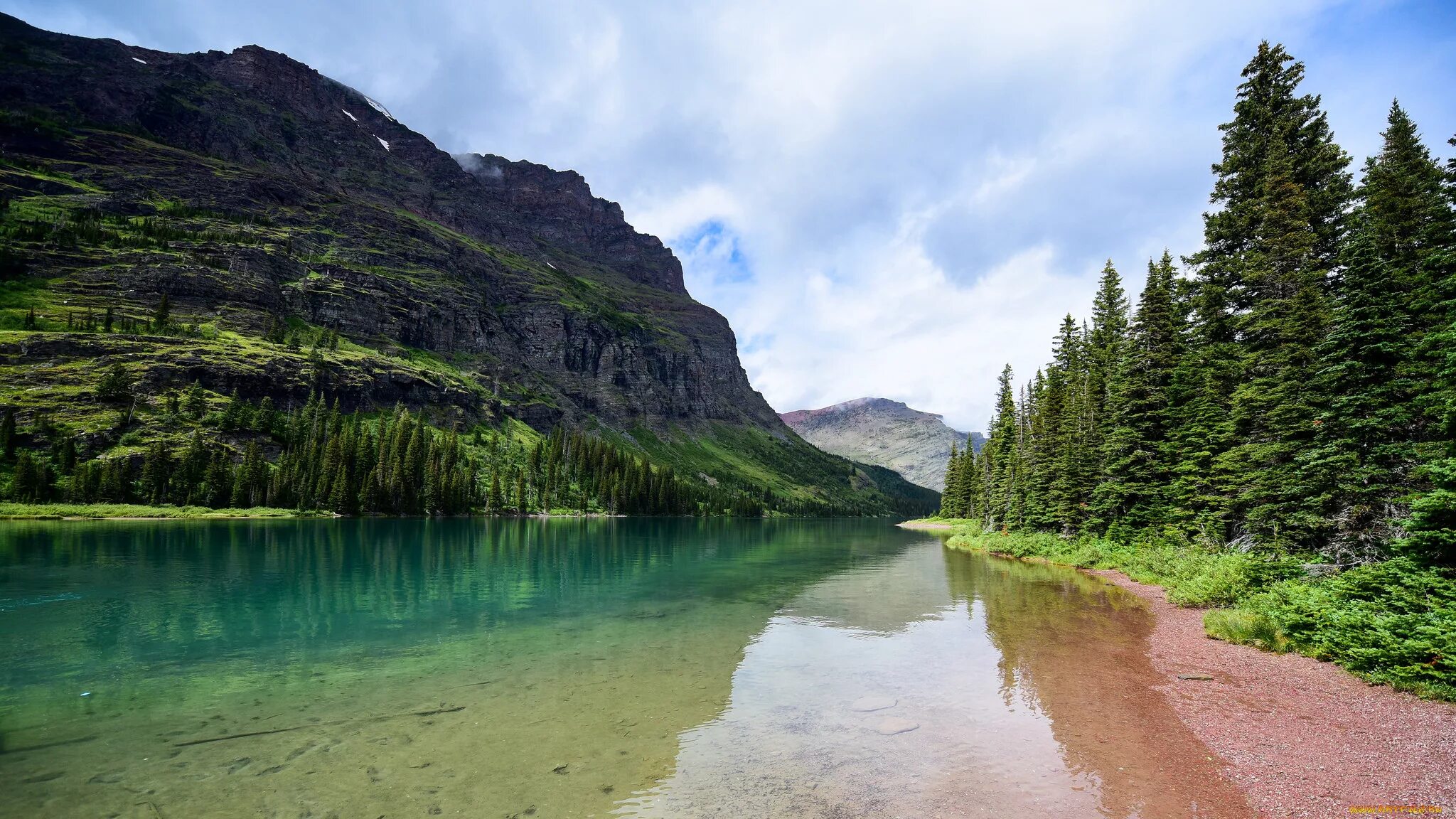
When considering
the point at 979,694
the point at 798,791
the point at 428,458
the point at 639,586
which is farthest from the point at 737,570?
the point at 428,458

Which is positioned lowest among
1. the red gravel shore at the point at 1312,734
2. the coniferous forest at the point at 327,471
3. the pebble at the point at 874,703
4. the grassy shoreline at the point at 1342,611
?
the pebble at the point at 874,703

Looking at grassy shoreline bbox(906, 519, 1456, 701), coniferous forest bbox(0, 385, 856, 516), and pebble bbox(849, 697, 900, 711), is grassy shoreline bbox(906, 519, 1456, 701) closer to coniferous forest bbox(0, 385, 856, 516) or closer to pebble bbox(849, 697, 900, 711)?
pebble bbox(849, 697, 900, 711)

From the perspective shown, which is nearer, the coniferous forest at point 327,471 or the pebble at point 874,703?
the pebble at point 874,703

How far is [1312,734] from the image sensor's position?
40.7ft

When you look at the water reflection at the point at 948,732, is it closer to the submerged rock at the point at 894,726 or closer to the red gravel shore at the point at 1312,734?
the submerged rock at the point at 894,726

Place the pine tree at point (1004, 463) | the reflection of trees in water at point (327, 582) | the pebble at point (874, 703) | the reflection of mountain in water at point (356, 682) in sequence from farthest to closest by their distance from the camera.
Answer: the pine tree at point (1004, 463), the reflection of trees in water at point (327, 582), the pebble at point (874, 703), the reflection of mountain in water at point (356, 682)

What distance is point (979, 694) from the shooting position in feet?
56.1

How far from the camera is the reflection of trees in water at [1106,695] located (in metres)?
10.7

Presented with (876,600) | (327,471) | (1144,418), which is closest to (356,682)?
(876,600)

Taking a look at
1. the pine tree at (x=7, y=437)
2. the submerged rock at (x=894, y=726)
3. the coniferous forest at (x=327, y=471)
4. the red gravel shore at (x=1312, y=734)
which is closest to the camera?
the red gravel shore at (x=1312, y=734)

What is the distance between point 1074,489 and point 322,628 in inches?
2371

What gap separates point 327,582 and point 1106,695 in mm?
44755

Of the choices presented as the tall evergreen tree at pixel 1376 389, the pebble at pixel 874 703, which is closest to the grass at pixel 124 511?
the pebble at pixel 874 703

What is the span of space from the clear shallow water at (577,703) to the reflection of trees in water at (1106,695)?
9cm
